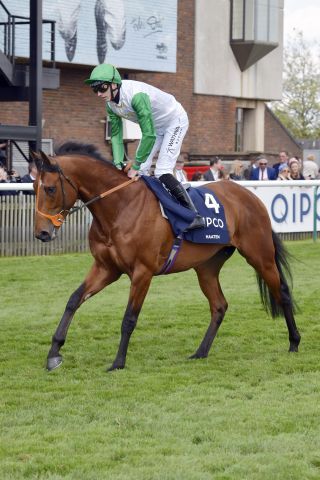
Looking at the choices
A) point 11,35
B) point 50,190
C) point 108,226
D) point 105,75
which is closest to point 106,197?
point 108,226

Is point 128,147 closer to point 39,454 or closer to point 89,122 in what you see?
point 89,122

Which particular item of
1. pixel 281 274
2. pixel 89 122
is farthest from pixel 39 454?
pixel 89 122

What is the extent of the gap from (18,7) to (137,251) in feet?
52.1

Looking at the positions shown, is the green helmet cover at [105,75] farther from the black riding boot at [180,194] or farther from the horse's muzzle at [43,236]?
the horse's muzzle at [43,236]

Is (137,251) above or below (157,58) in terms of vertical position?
below

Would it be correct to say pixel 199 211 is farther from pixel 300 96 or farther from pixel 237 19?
pixel 300 96

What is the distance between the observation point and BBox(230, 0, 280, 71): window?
3038 centimetres

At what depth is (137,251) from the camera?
732cm

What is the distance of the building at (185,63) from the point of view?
24.4m

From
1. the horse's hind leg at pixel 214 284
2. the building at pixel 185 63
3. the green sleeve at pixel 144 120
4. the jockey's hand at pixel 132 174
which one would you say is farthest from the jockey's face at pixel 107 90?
the building at pixel 185 63

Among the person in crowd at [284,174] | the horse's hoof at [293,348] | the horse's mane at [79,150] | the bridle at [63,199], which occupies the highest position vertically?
the horse's mane at [79,150]

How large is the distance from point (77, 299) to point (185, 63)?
74.3 ft

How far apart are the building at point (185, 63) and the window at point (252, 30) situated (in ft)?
0.10

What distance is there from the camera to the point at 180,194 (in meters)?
7.57
